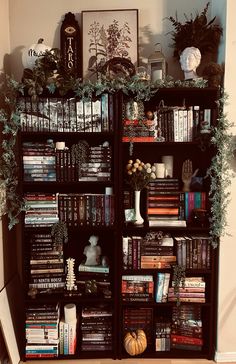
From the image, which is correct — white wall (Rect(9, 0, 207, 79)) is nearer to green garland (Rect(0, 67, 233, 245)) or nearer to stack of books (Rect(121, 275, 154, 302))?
green garland (Rect(0, 67, 233, 245))

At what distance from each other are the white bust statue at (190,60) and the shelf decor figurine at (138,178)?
68 centimetres

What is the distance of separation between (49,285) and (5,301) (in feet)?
1.04

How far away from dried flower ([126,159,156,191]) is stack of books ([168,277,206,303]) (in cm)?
72

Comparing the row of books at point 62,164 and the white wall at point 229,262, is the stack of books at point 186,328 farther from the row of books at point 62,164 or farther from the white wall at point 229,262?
the row of books at point 62,164

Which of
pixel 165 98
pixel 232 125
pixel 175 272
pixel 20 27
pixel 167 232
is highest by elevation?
Answer: pixel 20 27

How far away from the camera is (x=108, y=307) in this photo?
8.02ft

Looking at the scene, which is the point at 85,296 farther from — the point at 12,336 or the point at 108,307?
Result: the point at 12,336

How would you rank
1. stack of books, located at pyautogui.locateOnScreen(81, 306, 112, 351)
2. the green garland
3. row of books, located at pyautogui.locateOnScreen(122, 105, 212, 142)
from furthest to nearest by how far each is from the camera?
stack of books, located at pyautogui.locateOnScreen(81, 306, 112, 351) → row of books, located at pyautogui.locateOnScreen(122, 105, 212, 142) → the green garland

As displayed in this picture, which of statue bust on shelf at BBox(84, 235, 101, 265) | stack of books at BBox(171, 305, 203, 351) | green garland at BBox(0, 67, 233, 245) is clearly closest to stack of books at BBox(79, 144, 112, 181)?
green garland at BBox(0, 67, 233, 245)

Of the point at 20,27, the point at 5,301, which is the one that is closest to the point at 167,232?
the point at 5,301

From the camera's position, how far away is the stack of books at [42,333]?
92.4 inches

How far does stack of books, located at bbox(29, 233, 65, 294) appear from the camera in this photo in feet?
7.67

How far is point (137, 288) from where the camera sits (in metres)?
2.36

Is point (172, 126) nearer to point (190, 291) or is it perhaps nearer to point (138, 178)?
point (138, 178)
